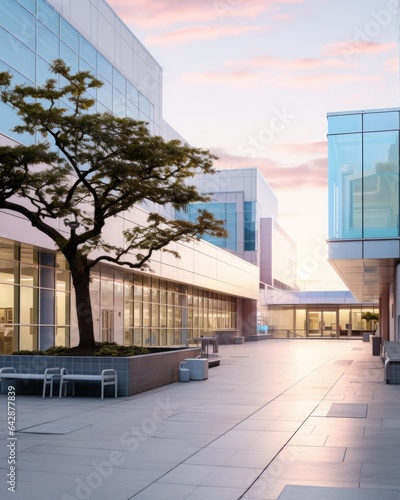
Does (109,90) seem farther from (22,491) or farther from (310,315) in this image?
(310,315)

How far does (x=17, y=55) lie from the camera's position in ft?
82.2

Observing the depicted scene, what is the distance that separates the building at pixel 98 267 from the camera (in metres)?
24.4

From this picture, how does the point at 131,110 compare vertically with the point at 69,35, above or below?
below

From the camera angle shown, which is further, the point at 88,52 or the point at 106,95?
the point at 106,95

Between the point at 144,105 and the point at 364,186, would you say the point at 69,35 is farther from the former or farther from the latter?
the point at 364,186

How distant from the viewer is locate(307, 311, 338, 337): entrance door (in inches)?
3255

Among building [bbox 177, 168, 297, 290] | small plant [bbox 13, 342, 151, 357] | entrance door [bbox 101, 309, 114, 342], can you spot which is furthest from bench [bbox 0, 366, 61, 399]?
building [bbox 177, 168, 297, 290]

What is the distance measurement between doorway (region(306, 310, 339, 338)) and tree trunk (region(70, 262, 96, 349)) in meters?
65.7

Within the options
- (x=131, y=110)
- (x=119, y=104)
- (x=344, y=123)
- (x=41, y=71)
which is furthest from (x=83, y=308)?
(x=131, y=110)

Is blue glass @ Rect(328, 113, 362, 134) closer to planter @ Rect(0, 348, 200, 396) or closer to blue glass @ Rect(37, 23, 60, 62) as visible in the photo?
blue glass @ Rect(37, 23, 60, 62)

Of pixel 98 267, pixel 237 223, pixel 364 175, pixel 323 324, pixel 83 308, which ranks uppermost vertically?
pixel 237 223

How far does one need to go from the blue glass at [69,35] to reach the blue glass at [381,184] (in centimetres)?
1300

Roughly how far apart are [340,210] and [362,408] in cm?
1131

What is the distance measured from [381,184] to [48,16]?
1436 cm
